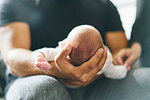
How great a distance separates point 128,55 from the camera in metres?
0.70

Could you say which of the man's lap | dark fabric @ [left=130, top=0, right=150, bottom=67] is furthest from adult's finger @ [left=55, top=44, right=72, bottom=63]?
dark fabric @ [left=130, top=0, right=150, bottom=67]

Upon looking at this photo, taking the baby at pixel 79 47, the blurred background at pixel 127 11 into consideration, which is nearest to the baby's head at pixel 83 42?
the baby at pixel 79 47

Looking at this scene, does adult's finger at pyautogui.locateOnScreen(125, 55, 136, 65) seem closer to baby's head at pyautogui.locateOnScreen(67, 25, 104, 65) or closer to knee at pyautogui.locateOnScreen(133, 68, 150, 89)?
knee at pyautogui.locateOnScreen(133, 68, 150, 89)

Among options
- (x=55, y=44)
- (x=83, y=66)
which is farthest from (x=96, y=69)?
(x=55, y=44)

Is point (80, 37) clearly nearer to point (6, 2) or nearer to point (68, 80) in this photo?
point (68, 80)

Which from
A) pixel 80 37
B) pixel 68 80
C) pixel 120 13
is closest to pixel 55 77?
pixel 68 80

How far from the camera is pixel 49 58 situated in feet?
1.76

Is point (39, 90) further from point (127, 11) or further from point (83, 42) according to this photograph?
point (127, 11)

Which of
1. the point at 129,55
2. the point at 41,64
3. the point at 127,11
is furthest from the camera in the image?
the point at 129,55

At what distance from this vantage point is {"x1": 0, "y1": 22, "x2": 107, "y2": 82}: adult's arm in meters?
0.52

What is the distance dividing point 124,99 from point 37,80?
0.83 ft

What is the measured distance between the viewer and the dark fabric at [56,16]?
579mm

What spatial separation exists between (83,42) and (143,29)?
0.78 ft

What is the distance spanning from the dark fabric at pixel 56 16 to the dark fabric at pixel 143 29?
58 millimetres
